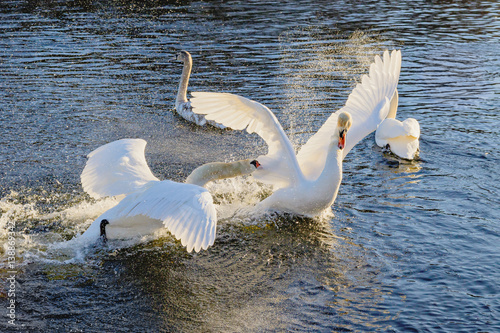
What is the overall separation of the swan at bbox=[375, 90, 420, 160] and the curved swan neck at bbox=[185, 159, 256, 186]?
363 cm

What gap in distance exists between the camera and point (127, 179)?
7188mm

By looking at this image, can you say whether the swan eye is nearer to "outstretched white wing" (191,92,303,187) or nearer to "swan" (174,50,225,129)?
"outstretched white wing" (191,92,303,187)

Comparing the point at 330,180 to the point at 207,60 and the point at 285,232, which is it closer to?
the point at 285,232

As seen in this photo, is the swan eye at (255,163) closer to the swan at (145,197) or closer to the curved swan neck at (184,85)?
the swan at (145,197)

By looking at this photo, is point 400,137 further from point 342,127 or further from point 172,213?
point 172,213

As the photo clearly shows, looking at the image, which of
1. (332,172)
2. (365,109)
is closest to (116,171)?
(332,172)

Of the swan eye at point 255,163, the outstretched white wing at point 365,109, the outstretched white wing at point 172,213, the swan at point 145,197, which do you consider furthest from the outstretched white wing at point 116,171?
the outstretched white wing at point 365,109

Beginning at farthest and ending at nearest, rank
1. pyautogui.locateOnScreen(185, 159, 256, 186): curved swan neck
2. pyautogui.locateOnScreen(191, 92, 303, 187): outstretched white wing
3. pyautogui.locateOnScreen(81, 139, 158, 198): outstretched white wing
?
pyautogui.locateOnScreen(185, 159, 256, 186): curved swan neck → pyautogui.locateOnScreen(191, 92, 303, 187): outstretched white wing → pyautogui.locateOnScreen(81, 139, 158, 198): outstretched white wing

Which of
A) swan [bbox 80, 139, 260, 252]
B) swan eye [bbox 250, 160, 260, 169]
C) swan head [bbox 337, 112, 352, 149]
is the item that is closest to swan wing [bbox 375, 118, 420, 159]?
swan head [bbox 337, 112, 352, 149]

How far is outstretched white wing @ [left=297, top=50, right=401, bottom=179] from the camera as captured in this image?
8.38 meters

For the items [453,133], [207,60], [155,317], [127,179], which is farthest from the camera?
[207,60]

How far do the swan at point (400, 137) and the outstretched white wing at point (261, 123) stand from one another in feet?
10.6

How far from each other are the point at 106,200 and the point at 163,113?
4.81 metres

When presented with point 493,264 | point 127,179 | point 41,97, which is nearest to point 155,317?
point 127,179
